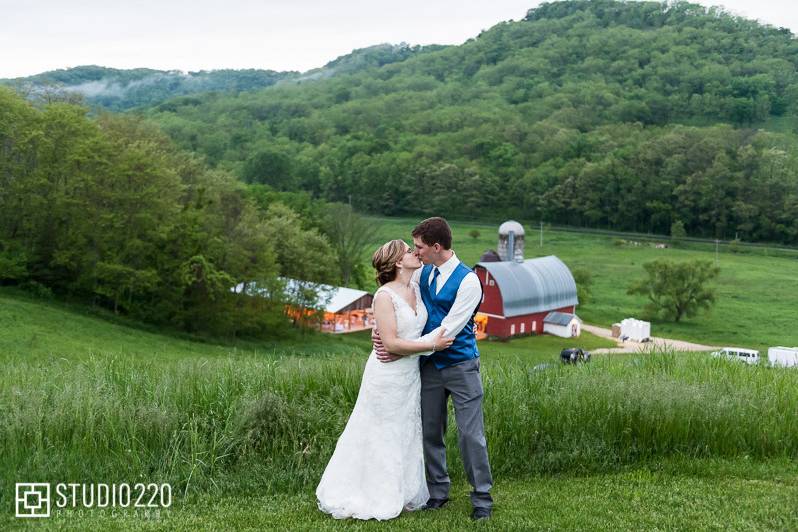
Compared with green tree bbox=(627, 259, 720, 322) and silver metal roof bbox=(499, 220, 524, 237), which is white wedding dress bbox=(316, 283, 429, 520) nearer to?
silver metal roof bbox=(499, 220, 524, 237)

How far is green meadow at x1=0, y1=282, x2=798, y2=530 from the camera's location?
18.8ft

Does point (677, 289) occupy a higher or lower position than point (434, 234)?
lower

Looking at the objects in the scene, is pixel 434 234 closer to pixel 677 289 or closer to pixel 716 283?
pixel 677 289

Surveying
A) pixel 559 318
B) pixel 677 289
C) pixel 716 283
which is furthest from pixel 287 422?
pixel 716 283

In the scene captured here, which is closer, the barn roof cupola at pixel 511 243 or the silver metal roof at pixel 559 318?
the silver metal roof at pixel 559 318

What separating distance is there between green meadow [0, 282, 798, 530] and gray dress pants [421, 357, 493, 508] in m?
0.22

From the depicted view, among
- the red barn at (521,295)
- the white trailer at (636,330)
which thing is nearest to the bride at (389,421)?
the red barn at (521,295)

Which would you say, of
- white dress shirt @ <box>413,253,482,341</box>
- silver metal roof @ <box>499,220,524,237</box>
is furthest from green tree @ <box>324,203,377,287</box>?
white dress shirt @ <box>413,253,482,341</box>

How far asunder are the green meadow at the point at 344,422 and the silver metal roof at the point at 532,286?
41568 mm

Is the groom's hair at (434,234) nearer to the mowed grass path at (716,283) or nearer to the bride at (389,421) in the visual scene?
the bride at (389,421)

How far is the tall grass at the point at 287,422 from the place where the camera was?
6.57m

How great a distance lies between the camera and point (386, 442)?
5934 millimetres

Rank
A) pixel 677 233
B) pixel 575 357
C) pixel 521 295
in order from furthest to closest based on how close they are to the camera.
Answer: pixel 677 233
pixel 521 295
pixel 575 357

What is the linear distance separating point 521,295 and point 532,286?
6.21 ft
